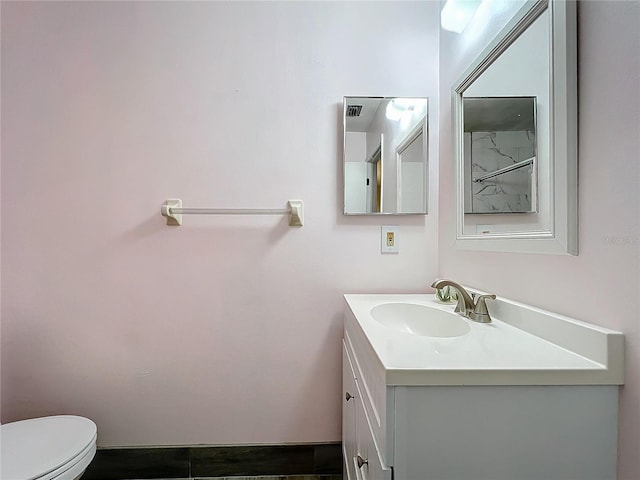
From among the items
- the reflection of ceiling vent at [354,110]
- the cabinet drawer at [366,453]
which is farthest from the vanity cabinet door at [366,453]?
the reflection of ceiling vent at [354,110]

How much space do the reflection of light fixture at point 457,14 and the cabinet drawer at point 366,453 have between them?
143 centimetres

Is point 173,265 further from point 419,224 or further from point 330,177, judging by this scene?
point 419,224

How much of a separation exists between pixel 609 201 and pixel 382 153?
849 millimetres

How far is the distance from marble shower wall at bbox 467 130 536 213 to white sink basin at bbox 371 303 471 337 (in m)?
0.40

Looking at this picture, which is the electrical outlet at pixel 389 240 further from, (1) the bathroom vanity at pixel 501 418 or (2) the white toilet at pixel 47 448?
(2) the white toilet at pixel 47 448

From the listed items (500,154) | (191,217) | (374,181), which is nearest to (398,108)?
(374,181)

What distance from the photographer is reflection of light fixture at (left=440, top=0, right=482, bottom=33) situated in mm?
1119

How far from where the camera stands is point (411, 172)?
1.35 meters

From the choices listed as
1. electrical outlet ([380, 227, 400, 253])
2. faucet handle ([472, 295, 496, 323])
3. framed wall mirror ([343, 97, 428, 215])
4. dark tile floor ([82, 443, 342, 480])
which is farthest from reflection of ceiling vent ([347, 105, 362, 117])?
dark tile floor ([82, 443, 342, 480])

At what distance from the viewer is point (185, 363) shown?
4.35ft

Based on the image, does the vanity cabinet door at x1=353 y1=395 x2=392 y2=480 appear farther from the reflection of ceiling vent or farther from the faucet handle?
the reflection of ceiling vent

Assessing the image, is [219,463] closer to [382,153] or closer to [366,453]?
[366,453]

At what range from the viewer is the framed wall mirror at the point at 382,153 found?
1.32 metres

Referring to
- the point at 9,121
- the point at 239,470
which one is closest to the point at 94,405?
the point at 239,470
